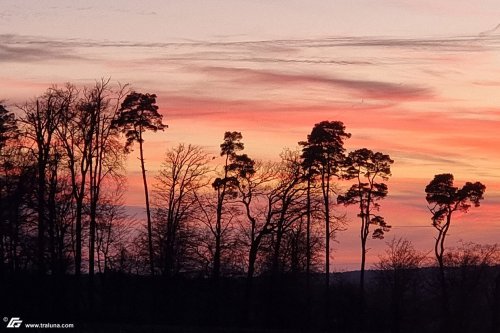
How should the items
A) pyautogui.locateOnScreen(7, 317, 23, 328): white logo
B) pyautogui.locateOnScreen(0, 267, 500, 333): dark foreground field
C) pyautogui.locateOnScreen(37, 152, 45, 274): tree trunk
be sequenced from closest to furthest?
pyautogui.locateOnScreen(7, 317, 23, 328): white logo < pyautogui.locateOnScreen(0, 267, 500, 333): dark foreground field < pyautogui.locateOnScreen(37, 152, 45, 274): tree trunk

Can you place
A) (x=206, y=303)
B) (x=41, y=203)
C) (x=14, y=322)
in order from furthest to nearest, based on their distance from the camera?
1. (x=206, y=303)
2. (x=41, y=203)
3. (x=14, y=322)

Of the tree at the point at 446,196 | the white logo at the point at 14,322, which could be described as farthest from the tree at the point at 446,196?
the white logo at the point at 14,322

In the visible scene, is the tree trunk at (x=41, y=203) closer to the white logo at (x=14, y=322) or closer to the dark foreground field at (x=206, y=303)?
the dark foreground field at (x=206, y=303)

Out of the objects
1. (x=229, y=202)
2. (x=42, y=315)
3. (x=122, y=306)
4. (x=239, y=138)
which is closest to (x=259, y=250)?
(x=229, y=202)

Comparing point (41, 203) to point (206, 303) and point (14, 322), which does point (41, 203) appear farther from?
point (14, 322)

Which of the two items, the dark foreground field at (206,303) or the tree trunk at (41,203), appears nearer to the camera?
the dark foreground field at (206,303)

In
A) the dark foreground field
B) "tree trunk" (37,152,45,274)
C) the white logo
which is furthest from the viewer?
"tree trunk" (37,152,45,274)

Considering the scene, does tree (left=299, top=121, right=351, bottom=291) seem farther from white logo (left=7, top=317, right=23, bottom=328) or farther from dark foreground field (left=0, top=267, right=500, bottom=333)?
white logo (left=7, top=317, right=23, bottom=328)

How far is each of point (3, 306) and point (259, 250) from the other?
29347 mm

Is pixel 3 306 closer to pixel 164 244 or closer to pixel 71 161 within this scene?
pixel 71 161

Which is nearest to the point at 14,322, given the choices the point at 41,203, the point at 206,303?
the point at 41,203

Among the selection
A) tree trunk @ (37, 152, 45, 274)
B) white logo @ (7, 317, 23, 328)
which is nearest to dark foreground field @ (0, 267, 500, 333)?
tree trunk @ (37, 152, 45, 274)

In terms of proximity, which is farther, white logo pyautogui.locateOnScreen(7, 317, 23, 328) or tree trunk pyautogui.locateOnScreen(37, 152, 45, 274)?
tree trunk pyautogui.locateOnScreen(37, 152, 45, 274)

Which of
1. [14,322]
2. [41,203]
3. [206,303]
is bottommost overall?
[14,322]
